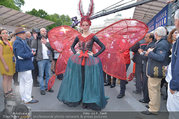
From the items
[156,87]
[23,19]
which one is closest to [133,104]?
[156,87]

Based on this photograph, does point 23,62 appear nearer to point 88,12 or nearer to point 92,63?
point 92,63

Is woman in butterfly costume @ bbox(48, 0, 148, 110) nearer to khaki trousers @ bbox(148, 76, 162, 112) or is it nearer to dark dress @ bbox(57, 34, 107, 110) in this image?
dark dress @ bbox(57, 34, 107, 110)

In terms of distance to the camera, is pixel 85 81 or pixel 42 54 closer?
pixel 85 81

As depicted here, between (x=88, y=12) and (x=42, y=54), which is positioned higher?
(x=88, y=12)

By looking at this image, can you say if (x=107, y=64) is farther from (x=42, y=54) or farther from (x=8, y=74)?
(x=8, y=74)

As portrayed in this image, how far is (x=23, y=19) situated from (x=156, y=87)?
10.7m

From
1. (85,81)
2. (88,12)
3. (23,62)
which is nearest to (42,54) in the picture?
(23,62)

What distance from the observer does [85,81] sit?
276 centimetres

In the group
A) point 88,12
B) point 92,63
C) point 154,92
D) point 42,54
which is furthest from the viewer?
point 42,54

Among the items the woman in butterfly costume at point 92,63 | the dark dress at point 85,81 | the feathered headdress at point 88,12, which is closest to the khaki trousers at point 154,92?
the woman in butterfly costume at point 92,63

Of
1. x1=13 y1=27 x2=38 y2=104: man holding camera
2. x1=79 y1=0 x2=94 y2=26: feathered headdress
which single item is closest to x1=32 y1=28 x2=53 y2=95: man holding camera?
x1=13 y1=27 x2=38 y2=104: man holding camera

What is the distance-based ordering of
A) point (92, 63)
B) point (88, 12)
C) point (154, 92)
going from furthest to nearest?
point (88, 12), point (92, 63), point (154, 92)

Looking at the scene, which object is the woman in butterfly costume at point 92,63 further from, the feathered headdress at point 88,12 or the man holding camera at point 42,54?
the man holding camera at point 42,54

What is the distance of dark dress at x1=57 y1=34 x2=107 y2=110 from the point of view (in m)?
2.71
